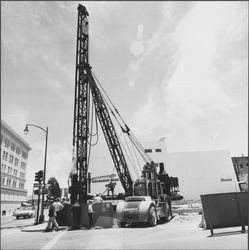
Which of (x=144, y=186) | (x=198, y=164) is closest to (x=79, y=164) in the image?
(x=144, y=186)

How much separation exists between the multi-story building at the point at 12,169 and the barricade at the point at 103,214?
4097 centimetres

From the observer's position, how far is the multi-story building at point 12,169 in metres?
50.5

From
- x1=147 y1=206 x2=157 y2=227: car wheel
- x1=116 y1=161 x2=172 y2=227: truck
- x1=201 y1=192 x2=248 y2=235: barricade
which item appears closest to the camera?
x1=201 y1=192 x2=248 y2=235: barricade

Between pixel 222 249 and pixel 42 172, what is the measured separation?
629 inches

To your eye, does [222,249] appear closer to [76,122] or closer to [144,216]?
[144,216]

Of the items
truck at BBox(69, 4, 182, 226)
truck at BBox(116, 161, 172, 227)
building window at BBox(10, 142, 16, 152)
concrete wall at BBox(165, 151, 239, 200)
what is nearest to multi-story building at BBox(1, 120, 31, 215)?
building window at BBox(10, 142, 16, 152)

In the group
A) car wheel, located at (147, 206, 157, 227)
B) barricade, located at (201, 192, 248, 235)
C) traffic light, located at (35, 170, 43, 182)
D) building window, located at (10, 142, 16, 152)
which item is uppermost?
building window, located at (10, 142, 16, 152)

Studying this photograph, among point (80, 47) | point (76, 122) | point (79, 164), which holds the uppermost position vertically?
point (80, 47)

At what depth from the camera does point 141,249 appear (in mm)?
6688

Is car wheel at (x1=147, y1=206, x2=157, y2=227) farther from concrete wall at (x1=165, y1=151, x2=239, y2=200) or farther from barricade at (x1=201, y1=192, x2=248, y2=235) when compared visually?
concrete wall at (x1=165, y1=151, x2=239, y2=200)

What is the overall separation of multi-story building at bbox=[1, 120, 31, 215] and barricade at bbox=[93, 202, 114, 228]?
4097 centimetres

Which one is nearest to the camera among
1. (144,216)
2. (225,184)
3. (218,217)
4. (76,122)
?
(218,217)

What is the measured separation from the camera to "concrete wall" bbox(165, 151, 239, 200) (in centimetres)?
5200

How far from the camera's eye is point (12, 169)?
186ft
